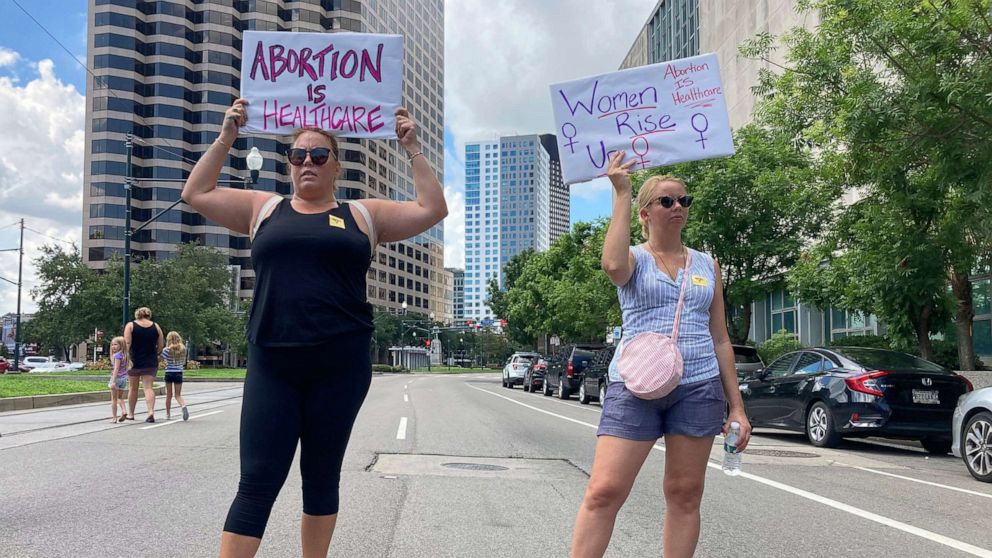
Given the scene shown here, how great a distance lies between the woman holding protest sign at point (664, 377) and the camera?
314cm

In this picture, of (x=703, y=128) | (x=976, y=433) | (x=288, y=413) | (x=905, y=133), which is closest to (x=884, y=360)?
(x=976, y=433)

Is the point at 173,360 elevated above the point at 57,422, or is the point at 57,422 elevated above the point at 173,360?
the point at 173,360

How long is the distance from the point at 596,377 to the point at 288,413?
1922cm

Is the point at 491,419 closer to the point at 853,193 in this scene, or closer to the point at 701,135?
the point at 701,135

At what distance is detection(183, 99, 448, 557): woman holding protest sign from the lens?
296cm

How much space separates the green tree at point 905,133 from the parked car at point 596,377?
566 centimetres

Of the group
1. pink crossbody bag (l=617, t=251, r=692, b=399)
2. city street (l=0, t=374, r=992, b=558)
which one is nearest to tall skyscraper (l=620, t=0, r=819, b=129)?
city street (l=0, t=374, r=992, b=558)

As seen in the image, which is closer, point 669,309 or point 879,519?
A: point 669,309

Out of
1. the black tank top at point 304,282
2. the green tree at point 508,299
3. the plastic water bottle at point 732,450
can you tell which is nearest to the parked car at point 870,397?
the plastic water bottle at point 732,450

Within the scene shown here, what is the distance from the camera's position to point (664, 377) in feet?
10.2

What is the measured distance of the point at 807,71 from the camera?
13.6m

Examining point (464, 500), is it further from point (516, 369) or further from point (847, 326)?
point (516, 369)

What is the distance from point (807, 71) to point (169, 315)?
42.1m

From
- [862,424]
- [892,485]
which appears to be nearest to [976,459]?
[892,485]
